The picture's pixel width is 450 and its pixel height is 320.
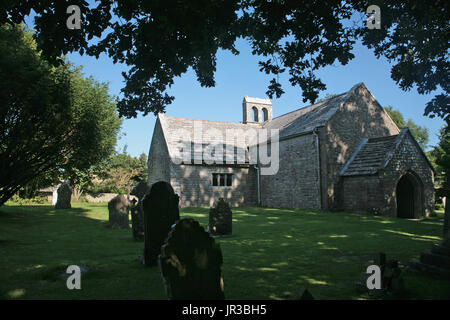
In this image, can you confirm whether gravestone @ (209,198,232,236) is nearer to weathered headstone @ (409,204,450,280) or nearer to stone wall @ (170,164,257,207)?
weathered headstone @ (409,204,450,280)

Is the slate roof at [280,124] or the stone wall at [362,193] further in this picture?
the slate roof at [280,124]

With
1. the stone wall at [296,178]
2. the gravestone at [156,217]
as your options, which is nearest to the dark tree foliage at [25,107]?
the gravestone at [156,217]

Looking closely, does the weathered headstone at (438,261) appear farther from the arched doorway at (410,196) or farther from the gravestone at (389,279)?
the arched doorway at (410,196)

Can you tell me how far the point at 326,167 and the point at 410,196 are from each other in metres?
5.38

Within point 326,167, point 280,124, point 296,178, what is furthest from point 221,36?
point 280,124

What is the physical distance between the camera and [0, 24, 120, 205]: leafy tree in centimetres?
1012

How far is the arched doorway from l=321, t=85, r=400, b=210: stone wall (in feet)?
12.3

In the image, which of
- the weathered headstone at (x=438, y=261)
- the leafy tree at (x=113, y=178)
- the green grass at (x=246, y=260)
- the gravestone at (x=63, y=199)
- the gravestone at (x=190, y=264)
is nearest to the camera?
the gravestone at (x=190, y=264)

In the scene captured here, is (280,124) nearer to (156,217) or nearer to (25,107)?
(25,107)

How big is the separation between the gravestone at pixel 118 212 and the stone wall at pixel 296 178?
12.3 meters

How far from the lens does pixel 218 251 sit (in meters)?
3.78

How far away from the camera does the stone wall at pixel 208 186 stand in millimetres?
23531

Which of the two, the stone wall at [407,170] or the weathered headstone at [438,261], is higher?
the stone wall at [407,170]

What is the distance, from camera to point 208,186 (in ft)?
80.1
